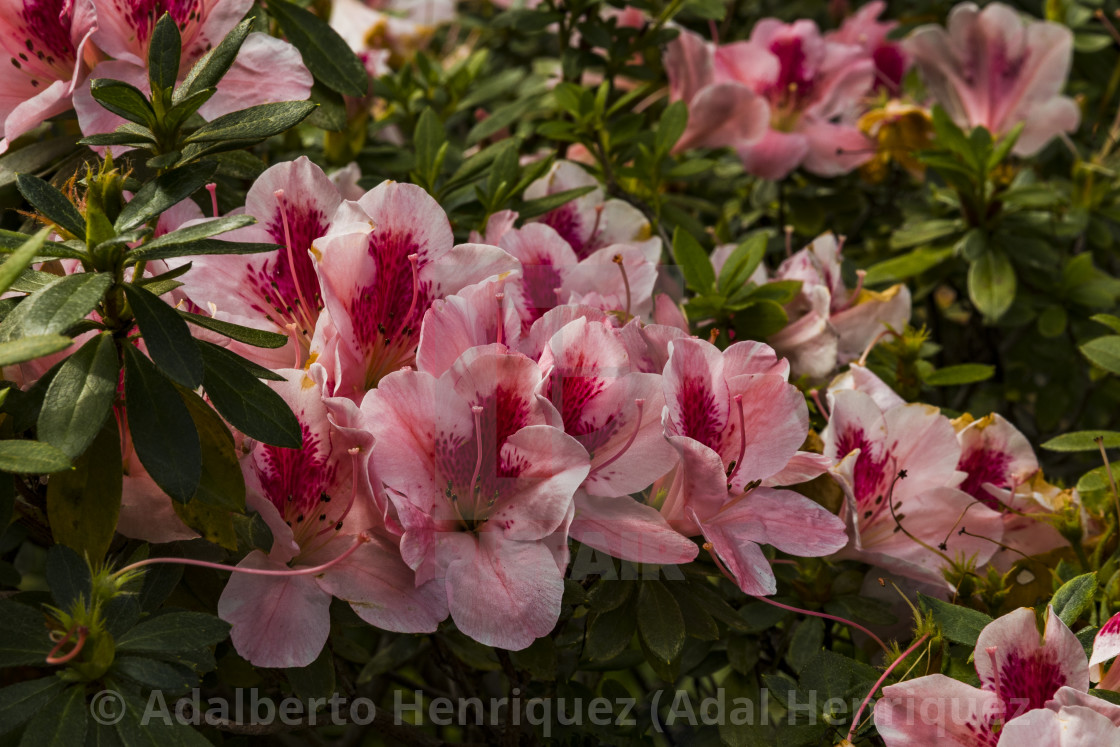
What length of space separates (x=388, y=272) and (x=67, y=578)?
44 cm

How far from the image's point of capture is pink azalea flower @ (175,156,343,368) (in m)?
1.09

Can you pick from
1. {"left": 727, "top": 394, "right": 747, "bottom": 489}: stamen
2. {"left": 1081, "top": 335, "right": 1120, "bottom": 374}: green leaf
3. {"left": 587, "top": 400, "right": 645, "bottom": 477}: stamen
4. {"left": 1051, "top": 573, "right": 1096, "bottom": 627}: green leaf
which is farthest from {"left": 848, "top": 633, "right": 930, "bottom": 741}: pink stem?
{"left": 1081, "top": 335, "right": 1120, "bottom": 374}: green leaf

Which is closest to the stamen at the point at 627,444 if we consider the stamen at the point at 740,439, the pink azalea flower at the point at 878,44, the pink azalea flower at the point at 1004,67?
the stamen at the point at 740,439

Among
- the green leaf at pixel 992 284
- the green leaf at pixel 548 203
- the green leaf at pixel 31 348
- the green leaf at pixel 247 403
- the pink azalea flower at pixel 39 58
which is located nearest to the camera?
the green leaf at pixel 31 348

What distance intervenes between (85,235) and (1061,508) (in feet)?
3.90

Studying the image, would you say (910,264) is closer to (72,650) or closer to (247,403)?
(247,403)

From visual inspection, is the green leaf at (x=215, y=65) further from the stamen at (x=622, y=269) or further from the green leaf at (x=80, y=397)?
the stamen at (x=622, y=269)

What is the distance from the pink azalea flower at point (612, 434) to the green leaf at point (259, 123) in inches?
14.4

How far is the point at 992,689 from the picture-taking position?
980 mm

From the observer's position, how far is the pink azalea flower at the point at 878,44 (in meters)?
2.25

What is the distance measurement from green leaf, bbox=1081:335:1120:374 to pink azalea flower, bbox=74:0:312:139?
112 centimetres

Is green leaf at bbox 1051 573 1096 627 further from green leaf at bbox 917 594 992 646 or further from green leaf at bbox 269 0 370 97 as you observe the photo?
green leaf at bbox 269 0 370 97

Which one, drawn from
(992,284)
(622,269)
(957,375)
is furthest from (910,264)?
(622,269)

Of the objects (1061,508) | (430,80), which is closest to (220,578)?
(1061,508)
